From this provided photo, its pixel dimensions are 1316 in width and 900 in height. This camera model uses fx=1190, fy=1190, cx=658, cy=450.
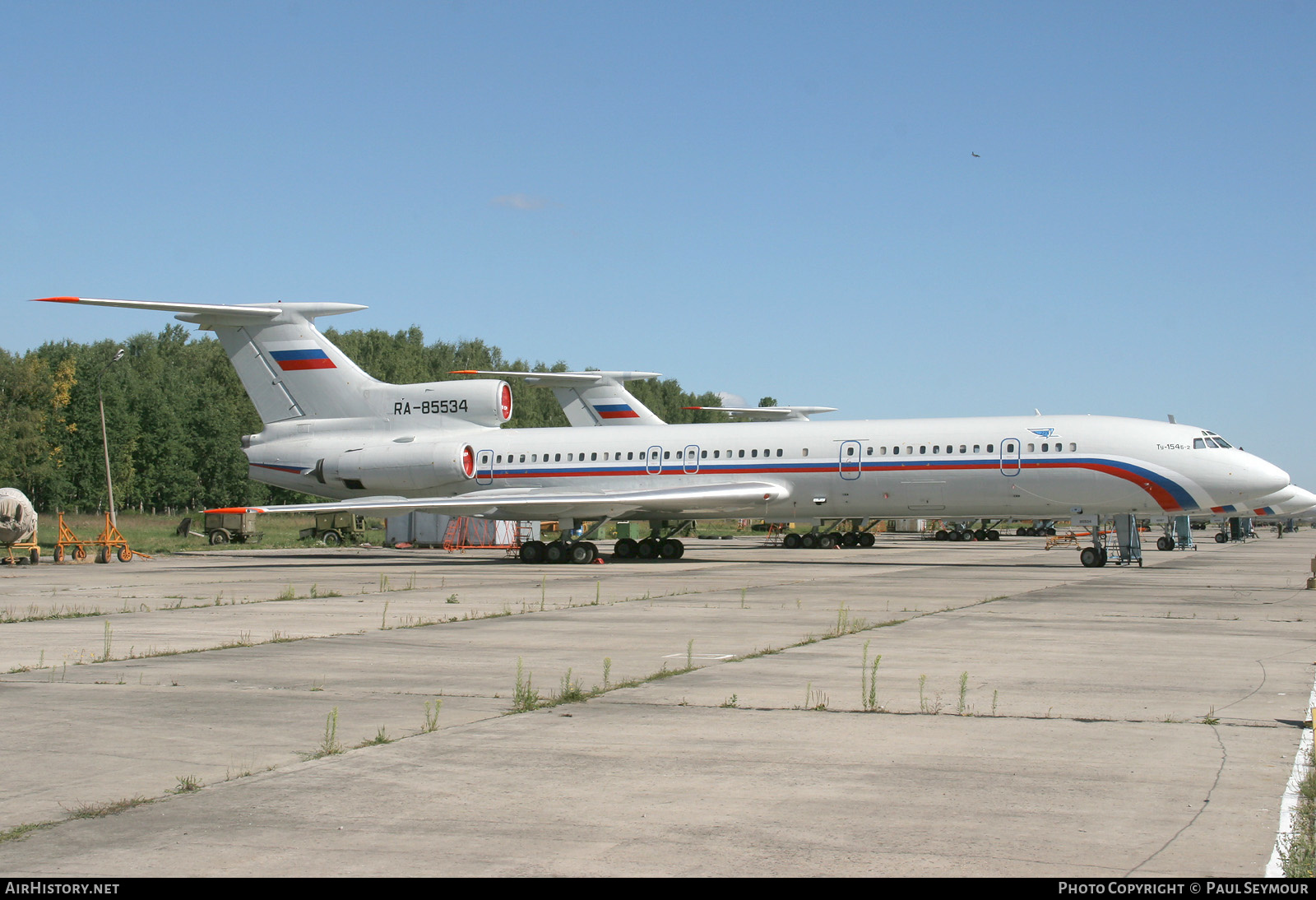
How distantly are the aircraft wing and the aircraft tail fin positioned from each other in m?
3.12

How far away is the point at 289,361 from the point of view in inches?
1312

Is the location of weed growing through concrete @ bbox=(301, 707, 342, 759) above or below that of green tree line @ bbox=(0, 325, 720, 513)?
below

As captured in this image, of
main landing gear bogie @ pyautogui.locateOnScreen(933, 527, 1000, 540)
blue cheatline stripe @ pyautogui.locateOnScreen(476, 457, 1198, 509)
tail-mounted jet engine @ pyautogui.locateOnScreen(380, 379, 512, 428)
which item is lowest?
main landing gear bogie @ pyautogui.locateOnScreen(933, 527, 1000, 540)

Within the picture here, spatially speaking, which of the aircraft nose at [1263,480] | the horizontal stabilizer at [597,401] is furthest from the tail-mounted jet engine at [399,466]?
the aircraft nose at [1263,480]

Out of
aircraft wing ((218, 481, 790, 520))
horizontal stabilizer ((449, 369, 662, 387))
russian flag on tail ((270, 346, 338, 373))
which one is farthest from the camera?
horizontal stabilizer ((449, 369, 662, 387))

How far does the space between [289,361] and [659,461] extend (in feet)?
35.3

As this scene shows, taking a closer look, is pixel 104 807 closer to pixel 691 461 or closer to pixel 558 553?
pixel 558 553

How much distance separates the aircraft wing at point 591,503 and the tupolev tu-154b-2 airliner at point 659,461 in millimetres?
69

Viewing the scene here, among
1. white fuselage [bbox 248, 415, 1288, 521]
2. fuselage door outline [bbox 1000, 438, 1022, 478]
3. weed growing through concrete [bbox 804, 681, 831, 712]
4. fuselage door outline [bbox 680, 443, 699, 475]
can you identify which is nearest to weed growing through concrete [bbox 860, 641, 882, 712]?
weed growing through concrete [bbox 804, 681, 831, 712]

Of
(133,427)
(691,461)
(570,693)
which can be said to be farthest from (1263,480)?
(133,427)

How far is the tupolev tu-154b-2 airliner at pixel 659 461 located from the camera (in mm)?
28016

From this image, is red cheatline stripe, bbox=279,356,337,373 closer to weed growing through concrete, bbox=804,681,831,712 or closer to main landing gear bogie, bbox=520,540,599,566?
main landing gear bogie, bbox=520,540,599,566

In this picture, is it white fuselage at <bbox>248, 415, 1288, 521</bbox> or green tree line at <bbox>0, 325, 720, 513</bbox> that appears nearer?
white fuselage at <bbox>248, 415, 1288, 521</bbox>

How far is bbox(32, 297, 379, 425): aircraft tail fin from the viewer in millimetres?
32594
